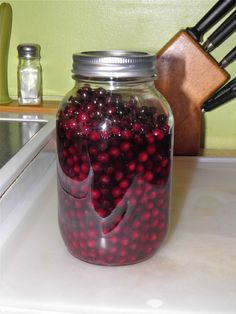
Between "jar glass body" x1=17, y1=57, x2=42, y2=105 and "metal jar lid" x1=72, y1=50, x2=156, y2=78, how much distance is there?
469 mm

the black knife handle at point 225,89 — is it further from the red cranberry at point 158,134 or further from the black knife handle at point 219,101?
the red cranberry at point 158,134

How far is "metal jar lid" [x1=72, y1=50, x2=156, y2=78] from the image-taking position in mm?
444

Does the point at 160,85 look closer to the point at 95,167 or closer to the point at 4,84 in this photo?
the point at 4,84

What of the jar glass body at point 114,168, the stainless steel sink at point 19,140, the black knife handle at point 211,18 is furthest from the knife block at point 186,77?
the jar glass body at point 114,168

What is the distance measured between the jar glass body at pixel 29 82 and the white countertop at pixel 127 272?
0.30m

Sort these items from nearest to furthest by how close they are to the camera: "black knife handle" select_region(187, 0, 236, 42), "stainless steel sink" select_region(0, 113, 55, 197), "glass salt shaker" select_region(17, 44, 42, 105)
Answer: "stainless steel sink" select_region(0, 113, 55, 197), "black knife handle" select_region(187, 0, 236, 42), "glass salt shaker" select_region(17, 44, 42, 105)

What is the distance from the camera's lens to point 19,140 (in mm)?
710

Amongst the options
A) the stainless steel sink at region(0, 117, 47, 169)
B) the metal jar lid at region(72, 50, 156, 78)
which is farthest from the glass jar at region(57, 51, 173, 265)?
the stainless steel sink at region(0, 117, 47, 169)

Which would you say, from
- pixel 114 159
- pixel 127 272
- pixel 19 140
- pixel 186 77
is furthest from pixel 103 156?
pixel 186 77

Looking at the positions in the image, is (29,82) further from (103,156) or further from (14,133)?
(103,156)

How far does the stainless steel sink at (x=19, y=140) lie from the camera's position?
0.58m

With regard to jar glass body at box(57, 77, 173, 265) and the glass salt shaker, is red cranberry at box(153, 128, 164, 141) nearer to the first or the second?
jar glass body at box(57, 77, 173, 265)

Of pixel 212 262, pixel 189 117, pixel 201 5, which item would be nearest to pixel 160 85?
pixel 189 117

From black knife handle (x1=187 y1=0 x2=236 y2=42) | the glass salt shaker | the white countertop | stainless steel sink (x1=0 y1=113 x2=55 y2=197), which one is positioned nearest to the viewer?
the white countertop
